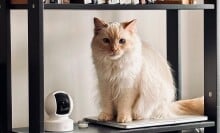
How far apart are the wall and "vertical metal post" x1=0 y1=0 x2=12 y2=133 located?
14 cm

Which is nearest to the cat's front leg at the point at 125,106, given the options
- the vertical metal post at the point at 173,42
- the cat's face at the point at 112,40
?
the cat's face at the point at 112,40

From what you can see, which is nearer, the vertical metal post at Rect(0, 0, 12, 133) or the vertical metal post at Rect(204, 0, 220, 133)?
the vertical metal post at Rect(0, 0, 12, 133)

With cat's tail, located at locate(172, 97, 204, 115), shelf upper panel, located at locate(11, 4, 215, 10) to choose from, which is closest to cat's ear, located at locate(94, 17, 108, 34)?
shelf upper panel, located at locate(11, 4, 215, 10)

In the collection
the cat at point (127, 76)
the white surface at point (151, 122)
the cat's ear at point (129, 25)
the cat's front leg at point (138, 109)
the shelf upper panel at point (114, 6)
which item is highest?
the shelf upper panel at point (114, 6)

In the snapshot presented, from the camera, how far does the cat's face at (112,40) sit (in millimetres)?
1806

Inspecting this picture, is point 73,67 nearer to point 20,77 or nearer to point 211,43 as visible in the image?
point 20,77

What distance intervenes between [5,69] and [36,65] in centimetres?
24

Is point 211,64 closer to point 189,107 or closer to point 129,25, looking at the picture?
point 189,107

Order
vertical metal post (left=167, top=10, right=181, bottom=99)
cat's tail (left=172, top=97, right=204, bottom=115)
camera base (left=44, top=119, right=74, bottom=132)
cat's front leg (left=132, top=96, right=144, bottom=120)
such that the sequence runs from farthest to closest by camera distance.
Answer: vertical metal post (left=167, top=10, right=181, bottom=99)
cat's tail (left=172, top=97, right=204, bottom=115)
cat's front leg (left=132, top=96, right=144, bottom=120)
camera base (left=44, top=119, right=74, bottom=132)

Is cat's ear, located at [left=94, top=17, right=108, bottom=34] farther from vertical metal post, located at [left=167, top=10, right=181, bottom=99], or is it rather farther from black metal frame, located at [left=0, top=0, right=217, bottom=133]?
vertical metal post, located at [left=167, top=10, right=181, bottom=99]

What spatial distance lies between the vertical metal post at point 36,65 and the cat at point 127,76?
0.29 metres

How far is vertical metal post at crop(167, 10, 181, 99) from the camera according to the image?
2263 mm

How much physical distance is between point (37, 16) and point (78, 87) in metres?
0.58

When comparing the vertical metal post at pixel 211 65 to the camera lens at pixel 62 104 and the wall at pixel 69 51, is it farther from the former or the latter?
the camera lens at pixel 62 104
